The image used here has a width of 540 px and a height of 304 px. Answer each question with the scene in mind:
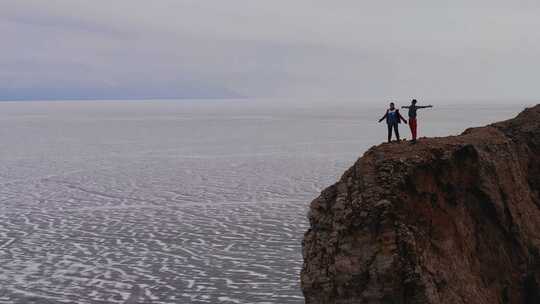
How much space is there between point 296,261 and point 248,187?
2255 centimetres

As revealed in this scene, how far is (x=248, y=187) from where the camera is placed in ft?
161

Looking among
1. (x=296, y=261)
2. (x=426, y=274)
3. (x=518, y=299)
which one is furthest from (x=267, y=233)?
(x=426, y=274)

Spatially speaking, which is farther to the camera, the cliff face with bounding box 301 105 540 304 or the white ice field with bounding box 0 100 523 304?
the white ice field with bounding box 0 100 523 304

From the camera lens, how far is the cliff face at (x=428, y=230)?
46.9 ft

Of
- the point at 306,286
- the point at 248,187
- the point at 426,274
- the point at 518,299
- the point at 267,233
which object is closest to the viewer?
the point at 426,274

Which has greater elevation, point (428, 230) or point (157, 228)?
point (428, 230)

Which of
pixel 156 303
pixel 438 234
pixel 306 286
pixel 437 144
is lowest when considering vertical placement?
pixel 156 303

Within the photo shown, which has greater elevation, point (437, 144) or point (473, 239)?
point (437, 144)

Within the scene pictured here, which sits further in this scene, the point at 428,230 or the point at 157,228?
the point at 157,228

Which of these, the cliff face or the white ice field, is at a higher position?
the cliff face

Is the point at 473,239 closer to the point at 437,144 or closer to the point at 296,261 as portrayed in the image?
the point at 437,144

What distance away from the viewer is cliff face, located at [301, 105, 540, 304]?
563 inches

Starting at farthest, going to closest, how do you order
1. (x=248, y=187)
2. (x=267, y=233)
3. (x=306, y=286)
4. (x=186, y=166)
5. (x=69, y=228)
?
(x=186, y=166) < (x=248, y=187) < (x=69, y=228) < (x=267, y=233) < (x=306, y=286)

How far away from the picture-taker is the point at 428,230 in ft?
50.2
